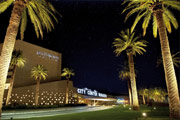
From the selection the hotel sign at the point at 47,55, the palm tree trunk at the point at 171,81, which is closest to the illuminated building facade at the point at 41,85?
the hotel sign at the point at 47,55

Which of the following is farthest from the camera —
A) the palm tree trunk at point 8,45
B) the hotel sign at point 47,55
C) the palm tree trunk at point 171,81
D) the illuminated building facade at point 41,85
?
the hotel sign at point 47,55

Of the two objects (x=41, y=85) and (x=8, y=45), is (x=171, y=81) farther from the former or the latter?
(x=41, y=85)

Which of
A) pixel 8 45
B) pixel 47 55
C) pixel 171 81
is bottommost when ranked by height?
pixel 171 81

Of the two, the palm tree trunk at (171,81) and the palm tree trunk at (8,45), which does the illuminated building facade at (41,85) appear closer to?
the palm tree trunk at (8,45)

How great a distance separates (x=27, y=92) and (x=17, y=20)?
4600 cm

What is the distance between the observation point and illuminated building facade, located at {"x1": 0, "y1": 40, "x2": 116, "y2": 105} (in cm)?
5362

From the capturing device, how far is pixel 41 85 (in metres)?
58.4

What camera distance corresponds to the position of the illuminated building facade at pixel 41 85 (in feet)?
176

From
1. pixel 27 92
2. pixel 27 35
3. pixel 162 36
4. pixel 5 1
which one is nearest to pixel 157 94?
pixel 27 92

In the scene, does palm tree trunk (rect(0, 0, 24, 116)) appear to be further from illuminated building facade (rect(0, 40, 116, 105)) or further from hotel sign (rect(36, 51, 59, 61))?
hotel sign (rect(36, 51, 59, 61))

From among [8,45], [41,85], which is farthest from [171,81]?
[41,85]

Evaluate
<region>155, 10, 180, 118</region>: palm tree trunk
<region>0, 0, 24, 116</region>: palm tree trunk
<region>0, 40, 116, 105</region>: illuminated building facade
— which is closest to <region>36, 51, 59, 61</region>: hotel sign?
<region>0, 40, 116, 105</region>: illuminated building facade

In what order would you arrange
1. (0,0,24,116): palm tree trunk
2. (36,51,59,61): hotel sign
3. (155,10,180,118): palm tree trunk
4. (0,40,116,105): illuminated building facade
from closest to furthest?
(0,0,24,116): palm tree trunk, (155,10,180,118): palm tree trunk, (0,40,116,105): illuminated building facade, (36,51,59,61): hotel sign

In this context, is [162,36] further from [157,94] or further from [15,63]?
[157,94]
